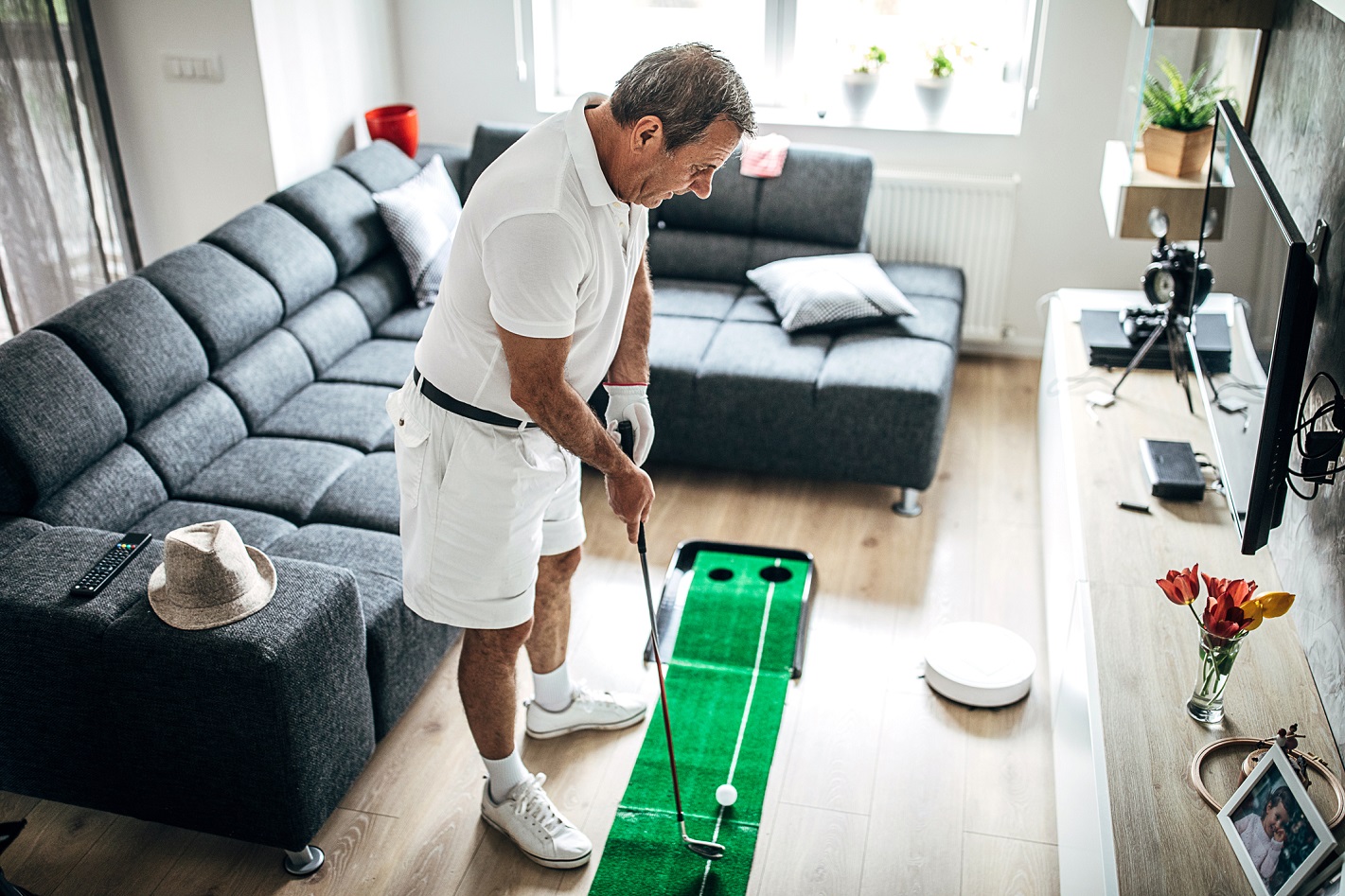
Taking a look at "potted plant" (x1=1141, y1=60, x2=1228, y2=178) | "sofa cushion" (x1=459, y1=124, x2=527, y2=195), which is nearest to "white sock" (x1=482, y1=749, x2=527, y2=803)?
"potted plant" (x1=1141, y1=60, x2=1228, y2=178)

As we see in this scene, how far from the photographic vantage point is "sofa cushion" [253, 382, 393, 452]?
3.04 meters

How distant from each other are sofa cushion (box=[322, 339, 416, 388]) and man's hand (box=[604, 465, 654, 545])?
140 cm

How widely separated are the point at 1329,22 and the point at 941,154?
224 centimetres

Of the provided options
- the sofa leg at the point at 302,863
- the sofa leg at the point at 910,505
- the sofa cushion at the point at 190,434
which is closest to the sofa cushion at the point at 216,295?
the sofa cushion at the point at 190,434

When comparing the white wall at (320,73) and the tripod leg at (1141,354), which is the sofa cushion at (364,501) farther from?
the tripod leg at (1141,354)

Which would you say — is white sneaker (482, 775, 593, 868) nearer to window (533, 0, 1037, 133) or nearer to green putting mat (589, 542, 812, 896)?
green putting mat (589, 542, 812, 896)

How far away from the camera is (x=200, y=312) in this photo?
9.72 feet

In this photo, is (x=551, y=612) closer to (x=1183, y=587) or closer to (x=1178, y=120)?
(x=1183, y=587)

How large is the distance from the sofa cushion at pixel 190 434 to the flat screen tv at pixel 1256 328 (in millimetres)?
2329

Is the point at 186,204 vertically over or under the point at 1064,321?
over

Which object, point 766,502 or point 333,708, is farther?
point 766,502

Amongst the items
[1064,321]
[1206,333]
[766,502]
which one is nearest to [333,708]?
[766,502]

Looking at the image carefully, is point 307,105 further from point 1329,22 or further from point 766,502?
point 1329,22

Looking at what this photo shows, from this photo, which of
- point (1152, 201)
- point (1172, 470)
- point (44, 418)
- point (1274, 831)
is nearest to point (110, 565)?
point (44, 418)
